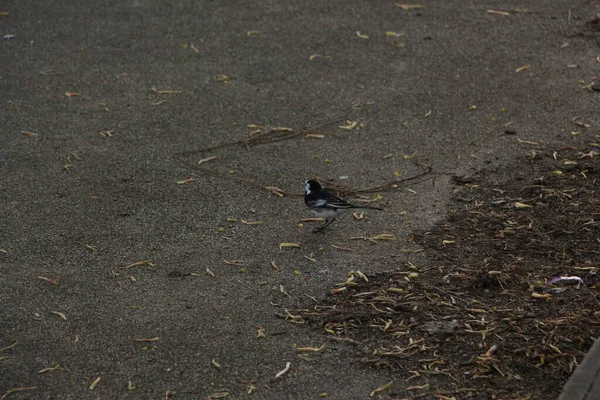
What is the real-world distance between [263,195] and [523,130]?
9.15 feet

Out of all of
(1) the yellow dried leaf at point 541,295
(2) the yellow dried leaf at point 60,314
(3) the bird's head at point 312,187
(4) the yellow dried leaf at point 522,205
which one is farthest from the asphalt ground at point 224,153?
(1) the yellow dried leaf at point 541,295

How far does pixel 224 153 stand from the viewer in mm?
7762

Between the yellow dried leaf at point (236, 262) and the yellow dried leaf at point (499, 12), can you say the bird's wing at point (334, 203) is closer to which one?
the yellow dried leaf at point (236, 262)

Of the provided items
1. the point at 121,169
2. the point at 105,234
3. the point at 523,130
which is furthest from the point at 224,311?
the point at 523,130

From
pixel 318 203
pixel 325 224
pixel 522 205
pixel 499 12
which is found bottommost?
pixel 325 224

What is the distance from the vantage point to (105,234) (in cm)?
641

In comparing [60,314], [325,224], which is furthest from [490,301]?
[60,314]

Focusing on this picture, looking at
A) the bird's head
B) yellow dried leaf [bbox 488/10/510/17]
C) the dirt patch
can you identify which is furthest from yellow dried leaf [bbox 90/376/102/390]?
yellow dried leaf [bbox 488/10/510/17]

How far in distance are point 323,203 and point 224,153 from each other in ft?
5.54

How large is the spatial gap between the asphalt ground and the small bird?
19 centimetres

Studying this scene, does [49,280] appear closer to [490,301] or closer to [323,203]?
[323,203]

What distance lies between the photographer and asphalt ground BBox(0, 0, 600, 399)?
499 cm

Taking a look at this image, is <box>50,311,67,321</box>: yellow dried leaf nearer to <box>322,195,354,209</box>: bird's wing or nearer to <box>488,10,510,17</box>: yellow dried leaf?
<box>322,195,354,209</box>: bird's wing

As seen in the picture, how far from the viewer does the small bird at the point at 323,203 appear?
253 inches
